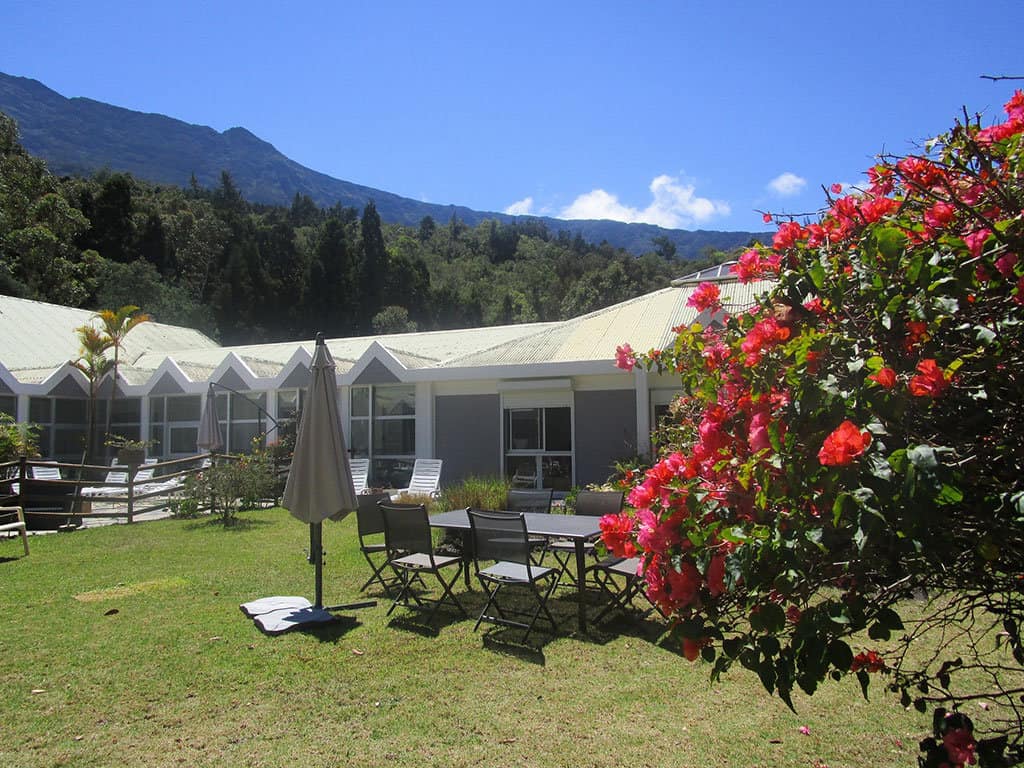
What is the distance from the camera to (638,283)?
56406mm

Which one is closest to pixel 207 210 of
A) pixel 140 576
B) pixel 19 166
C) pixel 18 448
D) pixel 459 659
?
pixel 19 166

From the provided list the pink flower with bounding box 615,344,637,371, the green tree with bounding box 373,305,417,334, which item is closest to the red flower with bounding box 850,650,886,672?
the pink flower with bounding box 615,344,637,371

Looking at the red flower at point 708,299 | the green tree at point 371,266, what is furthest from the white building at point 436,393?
the green tree at point 371,266

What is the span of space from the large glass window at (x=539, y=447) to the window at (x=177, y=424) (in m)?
10.6

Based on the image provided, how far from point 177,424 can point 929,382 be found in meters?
22.7

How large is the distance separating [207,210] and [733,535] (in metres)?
69.0

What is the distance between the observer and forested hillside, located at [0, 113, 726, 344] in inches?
1746

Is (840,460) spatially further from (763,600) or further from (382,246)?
(382,246)

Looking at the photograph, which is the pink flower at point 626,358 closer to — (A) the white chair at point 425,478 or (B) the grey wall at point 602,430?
(B) the grey wall at point 602,430

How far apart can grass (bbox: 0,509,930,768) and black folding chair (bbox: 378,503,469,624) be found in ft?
0.69

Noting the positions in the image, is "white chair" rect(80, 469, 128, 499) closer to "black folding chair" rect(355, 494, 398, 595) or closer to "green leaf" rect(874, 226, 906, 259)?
"black folding chair" rect(355, 494, 398, 595)

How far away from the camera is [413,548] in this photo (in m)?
6.75

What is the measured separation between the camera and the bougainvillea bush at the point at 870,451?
1.58 m

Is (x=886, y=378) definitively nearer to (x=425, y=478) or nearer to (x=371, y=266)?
(x=425, y=478)
